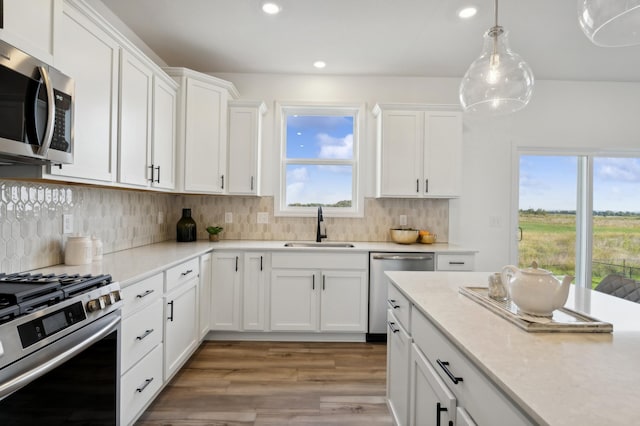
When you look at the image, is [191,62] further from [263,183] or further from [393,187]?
[393,187]

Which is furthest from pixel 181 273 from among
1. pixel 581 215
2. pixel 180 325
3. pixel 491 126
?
pixel 581 215

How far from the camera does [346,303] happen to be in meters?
3.15

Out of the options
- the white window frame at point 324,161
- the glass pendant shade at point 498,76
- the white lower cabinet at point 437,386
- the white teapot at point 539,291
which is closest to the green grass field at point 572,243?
the white window frame at point 324,161

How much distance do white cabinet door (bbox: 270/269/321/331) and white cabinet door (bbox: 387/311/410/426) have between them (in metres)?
1.26

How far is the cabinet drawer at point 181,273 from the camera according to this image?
7.22 ft

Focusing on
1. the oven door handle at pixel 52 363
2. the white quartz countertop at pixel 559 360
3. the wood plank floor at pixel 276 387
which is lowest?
the wood plank floor at pixel 276 387

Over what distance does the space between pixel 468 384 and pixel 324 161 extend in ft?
10.1

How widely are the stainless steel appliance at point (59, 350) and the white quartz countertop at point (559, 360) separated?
4.29ft

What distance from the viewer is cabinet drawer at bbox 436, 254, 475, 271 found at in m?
3.13

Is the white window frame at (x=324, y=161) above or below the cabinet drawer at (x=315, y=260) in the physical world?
above

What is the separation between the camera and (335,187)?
3.86 m

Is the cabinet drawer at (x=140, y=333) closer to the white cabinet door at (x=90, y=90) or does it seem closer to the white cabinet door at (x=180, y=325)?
the white cabinet door at (x=180, y=325)

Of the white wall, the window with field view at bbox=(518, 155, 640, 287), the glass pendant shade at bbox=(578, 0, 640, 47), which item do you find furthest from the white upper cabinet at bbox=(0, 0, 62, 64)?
the window with field view at bbox=(518, 155, 640, 287)

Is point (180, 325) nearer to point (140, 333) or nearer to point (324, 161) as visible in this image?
point (140, 333)
